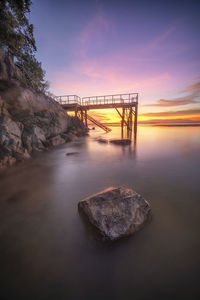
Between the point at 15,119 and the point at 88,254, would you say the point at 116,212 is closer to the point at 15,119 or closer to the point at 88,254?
the point at 88,254

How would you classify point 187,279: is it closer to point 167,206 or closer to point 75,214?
point 167,206

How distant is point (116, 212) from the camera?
6.93 feet

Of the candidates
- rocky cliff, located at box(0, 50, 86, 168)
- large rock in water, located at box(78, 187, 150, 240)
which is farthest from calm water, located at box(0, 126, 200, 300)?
rocky cliff, located at box(0, 50, 86, 168)

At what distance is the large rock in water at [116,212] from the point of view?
1987 mm

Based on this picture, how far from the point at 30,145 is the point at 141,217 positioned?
850 centimetres

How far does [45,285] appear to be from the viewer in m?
1.51

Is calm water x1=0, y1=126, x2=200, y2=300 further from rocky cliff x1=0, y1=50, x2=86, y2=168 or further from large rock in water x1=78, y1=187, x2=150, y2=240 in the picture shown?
rocky cliff x1=0, y1=50, x2=86, y2=168

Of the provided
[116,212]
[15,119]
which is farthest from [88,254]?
[15,119]

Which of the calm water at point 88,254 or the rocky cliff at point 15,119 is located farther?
the rocky cliff at point 15,119

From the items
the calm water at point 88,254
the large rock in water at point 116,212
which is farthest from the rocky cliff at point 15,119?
the large rock in water at point 116,212

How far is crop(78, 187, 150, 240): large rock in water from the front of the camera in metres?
1.99

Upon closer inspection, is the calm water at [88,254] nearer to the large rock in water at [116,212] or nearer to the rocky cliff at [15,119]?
the large rock in water at [116,212]

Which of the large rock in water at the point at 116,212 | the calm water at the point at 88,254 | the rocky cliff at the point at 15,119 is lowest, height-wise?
the calm water at the point at 88,254

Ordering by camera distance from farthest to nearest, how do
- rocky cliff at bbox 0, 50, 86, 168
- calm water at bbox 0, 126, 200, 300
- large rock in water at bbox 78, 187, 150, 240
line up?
rocky cliff at bbox 0, 50, 86, 168
large rock in water at bbox 78, 187, 150, 240
calm water at bbox 0, 126, 200, 300
